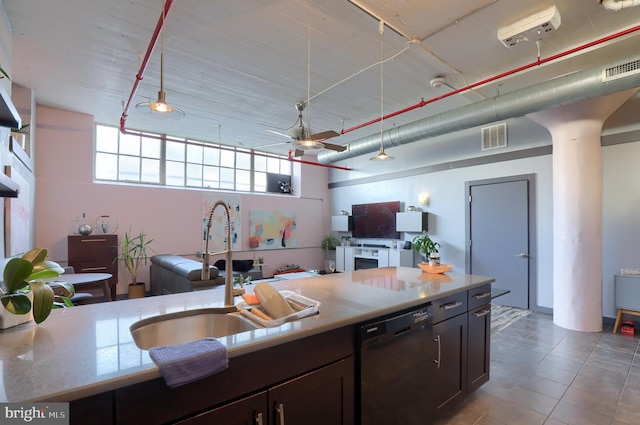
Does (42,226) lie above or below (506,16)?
below

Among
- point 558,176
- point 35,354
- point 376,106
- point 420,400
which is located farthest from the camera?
point 376,106

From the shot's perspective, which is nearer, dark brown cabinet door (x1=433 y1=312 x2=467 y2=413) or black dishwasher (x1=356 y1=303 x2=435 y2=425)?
black dishwasher (x1=356 y1=303 x2=435 y2=425)

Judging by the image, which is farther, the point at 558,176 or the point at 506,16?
the point at 558,176

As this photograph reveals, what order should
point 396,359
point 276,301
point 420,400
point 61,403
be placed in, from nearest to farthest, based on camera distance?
point 61,403 < point 276,301 < point 396,359 < point 420,400

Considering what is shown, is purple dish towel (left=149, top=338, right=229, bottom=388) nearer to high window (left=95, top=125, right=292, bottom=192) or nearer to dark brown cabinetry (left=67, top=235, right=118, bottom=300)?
dark brown cabinetry (left=67, top=235, right=118, bottom=300)

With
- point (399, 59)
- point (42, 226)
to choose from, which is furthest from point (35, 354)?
point (42, 226)

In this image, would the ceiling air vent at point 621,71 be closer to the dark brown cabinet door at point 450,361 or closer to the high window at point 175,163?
the dark brown cabinet door at point 450,361

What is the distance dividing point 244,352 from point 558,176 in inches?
183

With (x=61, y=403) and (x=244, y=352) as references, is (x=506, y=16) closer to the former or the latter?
(x=244, y=352)

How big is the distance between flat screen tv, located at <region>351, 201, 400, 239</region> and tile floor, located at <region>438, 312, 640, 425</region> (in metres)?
3.31

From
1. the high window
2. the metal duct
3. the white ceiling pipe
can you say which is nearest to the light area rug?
the metal duct

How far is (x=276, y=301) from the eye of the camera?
1560 millimetres

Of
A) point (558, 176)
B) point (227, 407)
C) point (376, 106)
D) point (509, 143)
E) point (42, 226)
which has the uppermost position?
point (376, 106)

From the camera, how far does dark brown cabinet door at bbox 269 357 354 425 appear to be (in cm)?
120
